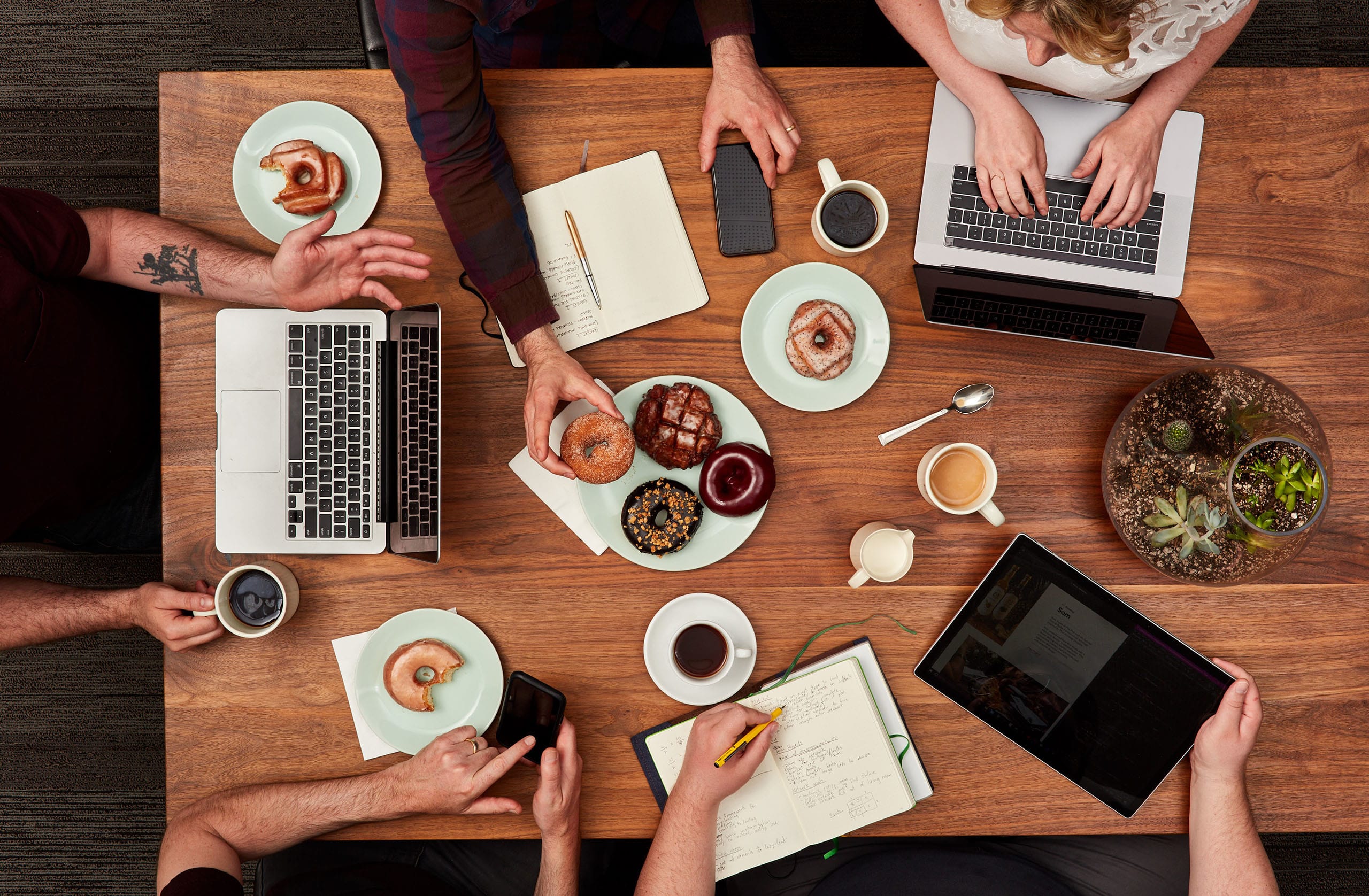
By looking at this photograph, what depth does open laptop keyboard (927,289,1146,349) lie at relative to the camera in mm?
1582

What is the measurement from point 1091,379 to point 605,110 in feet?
3.99

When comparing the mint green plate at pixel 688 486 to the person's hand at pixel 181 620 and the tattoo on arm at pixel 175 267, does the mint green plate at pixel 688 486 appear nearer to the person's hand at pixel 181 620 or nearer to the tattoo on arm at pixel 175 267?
the person's hand at pixel 181 620

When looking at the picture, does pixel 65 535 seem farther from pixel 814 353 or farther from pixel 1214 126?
pixel 1214 126

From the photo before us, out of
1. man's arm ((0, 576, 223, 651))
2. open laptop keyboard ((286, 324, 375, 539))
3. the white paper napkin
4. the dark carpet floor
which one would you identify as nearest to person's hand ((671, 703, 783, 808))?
the white paper napkin

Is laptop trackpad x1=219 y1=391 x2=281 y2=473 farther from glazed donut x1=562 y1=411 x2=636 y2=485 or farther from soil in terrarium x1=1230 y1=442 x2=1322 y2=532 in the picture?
soil in terrarium x1=1230 y1=442 x2=1322 y2=532

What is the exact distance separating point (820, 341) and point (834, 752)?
872 millimetres

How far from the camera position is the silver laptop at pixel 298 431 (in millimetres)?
1592

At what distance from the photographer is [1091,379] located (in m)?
1.65

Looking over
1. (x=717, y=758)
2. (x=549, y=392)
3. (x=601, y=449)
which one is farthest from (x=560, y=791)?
(x=549, y=392)

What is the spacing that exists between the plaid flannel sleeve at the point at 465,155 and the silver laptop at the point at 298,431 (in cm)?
26

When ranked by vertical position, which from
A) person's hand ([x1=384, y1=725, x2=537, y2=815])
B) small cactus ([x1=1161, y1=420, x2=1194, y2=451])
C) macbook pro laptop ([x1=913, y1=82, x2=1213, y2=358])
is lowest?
person's hand ([x1=384, y1=725, x2=537, y2=815])

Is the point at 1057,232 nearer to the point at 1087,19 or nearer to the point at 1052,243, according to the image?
the point at 1052,243

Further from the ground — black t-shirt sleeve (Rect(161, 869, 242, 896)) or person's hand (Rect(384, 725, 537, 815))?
person's hand (Rect(384, 725, 537, 815))

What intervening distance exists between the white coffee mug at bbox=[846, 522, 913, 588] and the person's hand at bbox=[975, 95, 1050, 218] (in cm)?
73
